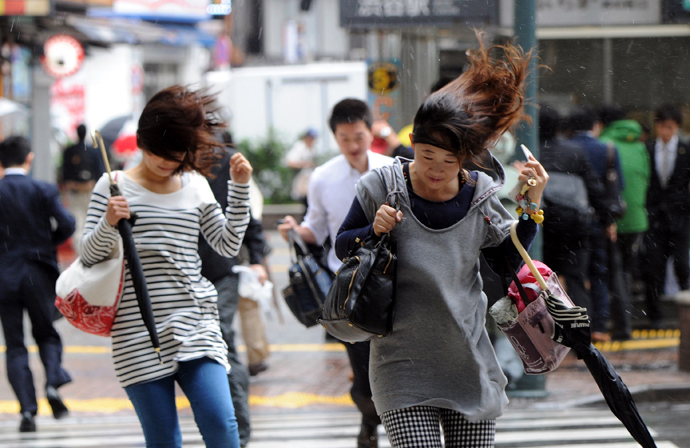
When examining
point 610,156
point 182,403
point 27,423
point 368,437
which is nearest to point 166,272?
point 368,437

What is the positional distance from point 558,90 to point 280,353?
567 cm

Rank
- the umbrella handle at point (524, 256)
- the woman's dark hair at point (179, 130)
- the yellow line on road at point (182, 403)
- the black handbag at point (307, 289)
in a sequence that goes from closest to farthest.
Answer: the umbrella handle at point (524, 256) < the woman's dark hair at point (179, 130) < the black handbag at point (307, 289) < the yellow line on road at point (182, 403)

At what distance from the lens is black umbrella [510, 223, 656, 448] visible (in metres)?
3.20

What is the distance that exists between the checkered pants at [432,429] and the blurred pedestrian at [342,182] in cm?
187

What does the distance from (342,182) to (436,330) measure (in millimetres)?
2077

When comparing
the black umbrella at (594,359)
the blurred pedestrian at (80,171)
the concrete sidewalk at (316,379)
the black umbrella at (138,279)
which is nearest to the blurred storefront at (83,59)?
the blurred pedestrian at (80,171)

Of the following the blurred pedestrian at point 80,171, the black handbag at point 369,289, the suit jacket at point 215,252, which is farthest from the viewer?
the blurred pedestrian at point 80,171

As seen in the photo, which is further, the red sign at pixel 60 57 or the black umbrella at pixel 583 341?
the red sign at pixel 60 57

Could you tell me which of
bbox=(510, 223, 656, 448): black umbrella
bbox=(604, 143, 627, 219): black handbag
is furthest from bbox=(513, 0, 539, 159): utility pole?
bbox=(510, 223, 656, 448): black umbrella

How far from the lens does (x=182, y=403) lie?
7.46 m

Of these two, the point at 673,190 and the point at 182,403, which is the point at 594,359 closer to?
the point at 182,403

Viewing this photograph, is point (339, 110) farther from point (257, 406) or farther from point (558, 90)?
point (558, 90)

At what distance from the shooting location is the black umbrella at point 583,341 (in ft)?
10.5

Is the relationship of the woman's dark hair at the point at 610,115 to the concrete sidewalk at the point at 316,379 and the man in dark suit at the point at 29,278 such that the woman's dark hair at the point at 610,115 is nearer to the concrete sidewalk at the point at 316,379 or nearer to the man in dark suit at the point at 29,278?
the concrete sidewalk at the point at 316,379
